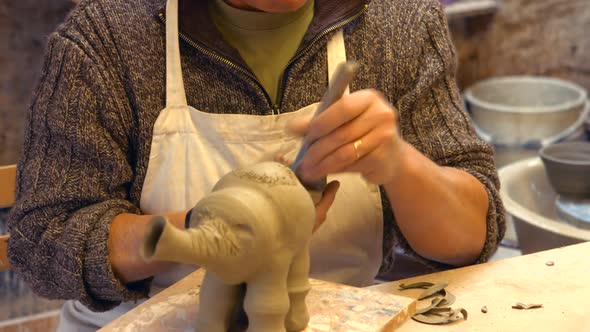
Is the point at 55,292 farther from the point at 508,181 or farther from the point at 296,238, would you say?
the point at 508,181

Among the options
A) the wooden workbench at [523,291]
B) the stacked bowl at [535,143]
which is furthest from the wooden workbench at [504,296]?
the stacked bowl at [535,143]

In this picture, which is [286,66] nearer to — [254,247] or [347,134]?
[347,134]

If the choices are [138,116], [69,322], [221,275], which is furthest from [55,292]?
[221,275]

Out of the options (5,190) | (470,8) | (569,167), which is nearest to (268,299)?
(5,190)

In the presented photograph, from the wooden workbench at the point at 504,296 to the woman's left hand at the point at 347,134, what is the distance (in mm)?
207

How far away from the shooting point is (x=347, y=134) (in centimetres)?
108

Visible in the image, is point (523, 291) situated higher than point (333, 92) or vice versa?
point (333, 92)

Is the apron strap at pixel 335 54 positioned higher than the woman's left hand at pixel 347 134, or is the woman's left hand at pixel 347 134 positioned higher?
the apron strap at pixel 335 54

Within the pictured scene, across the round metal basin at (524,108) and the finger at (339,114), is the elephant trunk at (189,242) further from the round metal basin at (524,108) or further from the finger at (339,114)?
the round metal basin at (524,108)

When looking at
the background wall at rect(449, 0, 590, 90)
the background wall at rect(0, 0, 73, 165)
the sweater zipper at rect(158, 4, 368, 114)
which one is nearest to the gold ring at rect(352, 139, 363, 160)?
the sweater zipper at rect(158, 4, 368, 114)

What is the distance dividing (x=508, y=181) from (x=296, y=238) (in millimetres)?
1264

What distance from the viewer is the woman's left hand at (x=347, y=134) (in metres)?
1.07

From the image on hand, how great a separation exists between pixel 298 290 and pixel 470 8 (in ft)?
8.32

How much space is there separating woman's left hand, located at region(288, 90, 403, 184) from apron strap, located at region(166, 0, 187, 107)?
356mm
